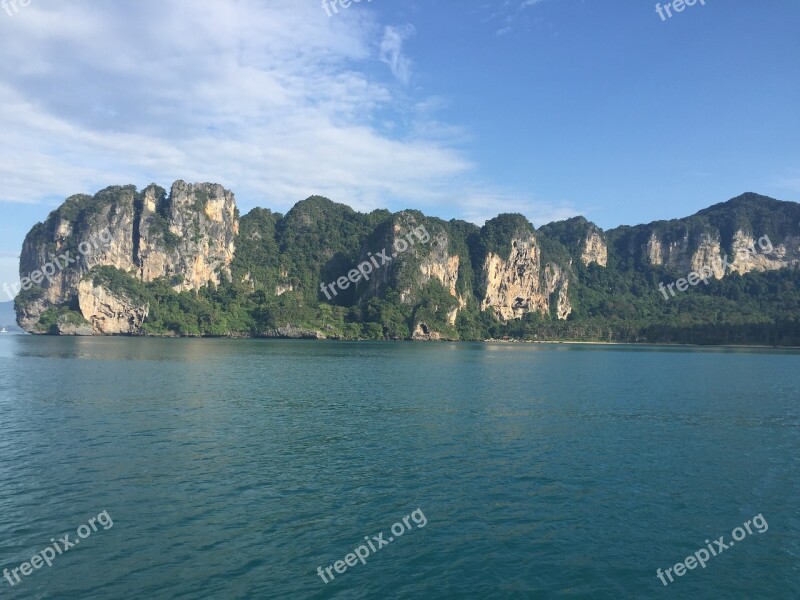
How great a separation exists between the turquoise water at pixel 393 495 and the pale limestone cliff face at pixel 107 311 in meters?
165

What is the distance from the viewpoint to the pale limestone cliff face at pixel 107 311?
18412cm

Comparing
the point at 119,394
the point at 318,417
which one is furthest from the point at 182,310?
the point at 318,417

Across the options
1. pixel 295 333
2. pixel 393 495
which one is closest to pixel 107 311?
pixel 295 333

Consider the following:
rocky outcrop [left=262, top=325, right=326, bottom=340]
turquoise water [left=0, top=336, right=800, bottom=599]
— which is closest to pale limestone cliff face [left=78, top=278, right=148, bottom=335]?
rocky outcrop [left=262, top=325, right=326, bottom=340]

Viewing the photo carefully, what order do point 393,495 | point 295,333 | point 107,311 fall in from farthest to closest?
1. point 295,333
2. point 107,311
3. point 393,495

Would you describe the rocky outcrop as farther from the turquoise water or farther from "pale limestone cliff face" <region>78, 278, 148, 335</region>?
the turquoise water

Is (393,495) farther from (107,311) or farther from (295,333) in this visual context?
(107,311)

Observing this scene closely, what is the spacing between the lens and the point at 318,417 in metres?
33.8

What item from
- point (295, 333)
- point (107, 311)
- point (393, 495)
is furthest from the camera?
point (295, 333)

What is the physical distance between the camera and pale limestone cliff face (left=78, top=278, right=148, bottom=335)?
184125 mm

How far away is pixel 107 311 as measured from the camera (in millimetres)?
187000

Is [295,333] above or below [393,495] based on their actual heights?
above

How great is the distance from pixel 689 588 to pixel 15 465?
79.5 feet

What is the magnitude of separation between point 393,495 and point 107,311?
196224 millimetres
